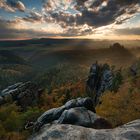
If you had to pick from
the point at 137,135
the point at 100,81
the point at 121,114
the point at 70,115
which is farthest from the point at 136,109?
the point at 100,81

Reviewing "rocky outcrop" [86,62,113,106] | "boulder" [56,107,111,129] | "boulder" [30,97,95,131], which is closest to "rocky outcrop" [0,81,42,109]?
"rocky outcrop" [86,62,113,106]

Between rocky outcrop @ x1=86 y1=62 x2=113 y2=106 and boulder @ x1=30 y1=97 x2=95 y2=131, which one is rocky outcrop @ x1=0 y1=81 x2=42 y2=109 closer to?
rocky outcrop @ x1=86 y1=62 x2=113 y2=106

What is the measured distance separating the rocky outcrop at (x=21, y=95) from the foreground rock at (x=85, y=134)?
83.2 meters

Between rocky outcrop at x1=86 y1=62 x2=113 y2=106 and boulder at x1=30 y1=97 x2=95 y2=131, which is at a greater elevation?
boulder at x1=30 y1=97 x2=95 y2=131

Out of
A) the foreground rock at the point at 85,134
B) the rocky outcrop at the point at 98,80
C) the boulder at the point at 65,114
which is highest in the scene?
the foreground rock at the point at 85,134

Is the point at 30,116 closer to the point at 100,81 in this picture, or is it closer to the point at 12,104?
the point at 12,104

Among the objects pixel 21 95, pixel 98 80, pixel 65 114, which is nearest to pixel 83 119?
pixel 65 114

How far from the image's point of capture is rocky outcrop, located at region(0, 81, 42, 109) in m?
100

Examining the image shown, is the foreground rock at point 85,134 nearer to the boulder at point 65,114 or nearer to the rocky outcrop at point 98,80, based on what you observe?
the boulder at point 65,114

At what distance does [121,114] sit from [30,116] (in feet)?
117

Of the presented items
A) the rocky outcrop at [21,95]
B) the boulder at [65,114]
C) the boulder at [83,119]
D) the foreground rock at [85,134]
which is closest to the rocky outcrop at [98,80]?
the rocky outcrop at [21,95]

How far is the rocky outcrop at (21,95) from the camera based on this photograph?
328 ft

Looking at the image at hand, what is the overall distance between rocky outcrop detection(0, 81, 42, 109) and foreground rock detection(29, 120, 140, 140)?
83240 millimetres

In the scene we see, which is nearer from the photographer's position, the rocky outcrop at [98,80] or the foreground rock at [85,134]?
the foreground rock at [85,134]
